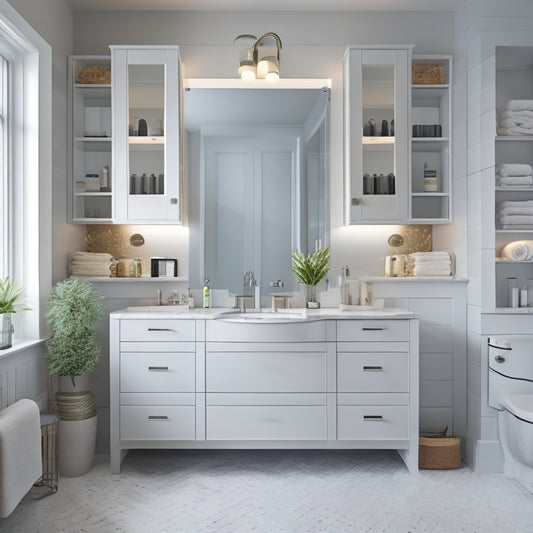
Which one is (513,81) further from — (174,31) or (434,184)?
(174,31)

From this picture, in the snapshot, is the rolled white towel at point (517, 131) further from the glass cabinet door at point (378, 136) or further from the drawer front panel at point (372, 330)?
the drawer front panel at point (372, 330)

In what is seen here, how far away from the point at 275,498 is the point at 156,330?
110cm

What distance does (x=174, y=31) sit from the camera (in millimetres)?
3445

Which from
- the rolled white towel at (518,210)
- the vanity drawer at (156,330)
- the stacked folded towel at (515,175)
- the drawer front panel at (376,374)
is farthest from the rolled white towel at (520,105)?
the vanity drawer at (156,330)

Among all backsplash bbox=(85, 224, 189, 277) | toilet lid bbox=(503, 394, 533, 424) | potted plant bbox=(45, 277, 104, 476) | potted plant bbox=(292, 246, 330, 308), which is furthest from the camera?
backsplash bbox=(85, 224, 189, 277)

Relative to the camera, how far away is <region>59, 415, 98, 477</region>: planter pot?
2.94 m

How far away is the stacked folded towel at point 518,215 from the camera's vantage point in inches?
121

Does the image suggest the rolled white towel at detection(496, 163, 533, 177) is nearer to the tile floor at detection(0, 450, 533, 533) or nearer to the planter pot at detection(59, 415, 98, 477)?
the tile floor at detection(0, 450, 533, 533)

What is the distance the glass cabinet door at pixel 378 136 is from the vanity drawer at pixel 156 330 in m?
1.21

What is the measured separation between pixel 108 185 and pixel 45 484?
5.81 ft

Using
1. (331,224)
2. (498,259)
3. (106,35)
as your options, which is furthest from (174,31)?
(498,259)

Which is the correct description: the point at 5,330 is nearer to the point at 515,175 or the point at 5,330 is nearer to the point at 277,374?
the point at 277,374

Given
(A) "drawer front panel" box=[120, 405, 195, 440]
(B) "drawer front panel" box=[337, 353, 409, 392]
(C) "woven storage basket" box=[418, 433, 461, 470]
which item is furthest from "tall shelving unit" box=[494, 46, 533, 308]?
(A) "drawer front panel" box=[120, 405, 195, 440]

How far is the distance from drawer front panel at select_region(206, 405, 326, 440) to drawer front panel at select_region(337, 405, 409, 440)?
0.11 m
